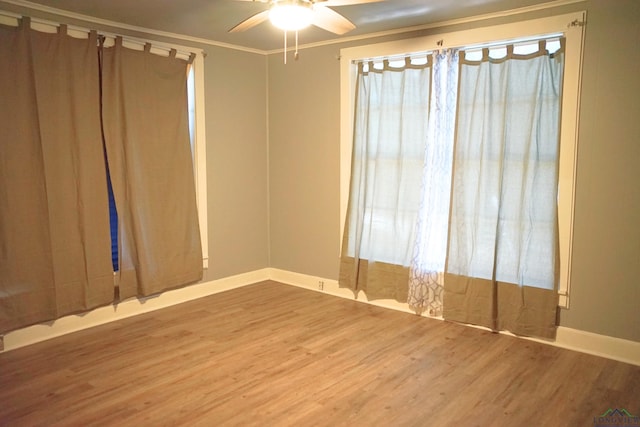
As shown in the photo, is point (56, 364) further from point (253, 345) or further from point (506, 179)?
point (506, 179)

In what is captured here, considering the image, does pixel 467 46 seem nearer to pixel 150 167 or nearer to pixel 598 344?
pixel 598 344

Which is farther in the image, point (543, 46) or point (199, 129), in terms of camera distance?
point (199, 129)

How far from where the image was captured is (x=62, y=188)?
376 centimetres

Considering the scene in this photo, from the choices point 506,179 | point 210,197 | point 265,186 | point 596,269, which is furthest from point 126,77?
point 596,269

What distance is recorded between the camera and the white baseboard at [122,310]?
3.69 metres

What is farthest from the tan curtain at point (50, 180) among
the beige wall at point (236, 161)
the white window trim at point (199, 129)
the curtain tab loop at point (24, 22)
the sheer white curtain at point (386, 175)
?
the sheer white curtain at point (386, 175)

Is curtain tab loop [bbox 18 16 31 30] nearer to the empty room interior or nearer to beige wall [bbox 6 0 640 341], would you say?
the empty room interior

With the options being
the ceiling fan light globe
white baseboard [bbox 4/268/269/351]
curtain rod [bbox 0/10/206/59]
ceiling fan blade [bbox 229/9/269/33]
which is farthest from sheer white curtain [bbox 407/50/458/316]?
curtain rod [bbox 0/10/206/59]

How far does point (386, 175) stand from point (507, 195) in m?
1.09

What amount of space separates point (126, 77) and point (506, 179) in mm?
3166

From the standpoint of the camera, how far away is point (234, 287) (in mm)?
5223

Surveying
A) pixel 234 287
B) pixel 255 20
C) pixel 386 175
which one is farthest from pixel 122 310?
pixel 255 20

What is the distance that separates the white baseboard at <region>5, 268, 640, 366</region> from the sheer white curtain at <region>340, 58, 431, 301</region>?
0.94 feet

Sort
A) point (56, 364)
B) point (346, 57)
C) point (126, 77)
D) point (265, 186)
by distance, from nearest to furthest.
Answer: point (56, 364)
point (126, 77)
point (346, 57)
point (265, 186)
